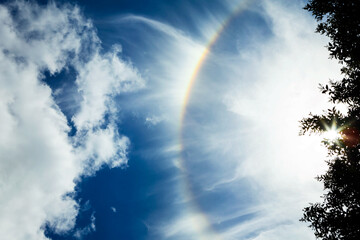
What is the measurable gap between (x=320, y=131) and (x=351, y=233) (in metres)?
4.33

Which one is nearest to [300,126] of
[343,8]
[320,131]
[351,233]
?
[320,131]

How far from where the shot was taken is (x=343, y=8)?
8695mm

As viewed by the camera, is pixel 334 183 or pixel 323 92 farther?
pixel 334 183

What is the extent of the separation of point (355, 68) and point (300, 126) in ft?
12.7

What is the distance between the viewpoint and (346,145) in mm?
8250

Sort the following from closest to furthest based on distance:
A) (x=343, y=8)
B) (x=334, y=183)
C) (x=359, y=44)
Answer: (x=359, y=44) → (x=343, y=8) → (x=334, y=183)

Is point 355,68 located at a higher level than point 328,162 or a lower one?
higher

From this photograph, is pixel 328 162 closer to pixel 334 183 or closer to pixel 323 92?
pixel 334 183

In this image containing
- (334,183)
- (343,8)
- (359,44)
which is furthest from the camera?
(334,183)

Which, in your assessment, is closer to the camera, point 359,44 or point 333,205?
point 359,44

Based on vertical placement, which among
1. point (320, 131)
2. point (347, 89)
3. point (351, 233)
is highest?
point (347, 89)

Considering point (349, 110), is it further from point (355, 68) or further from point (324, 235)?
point (324, 235)

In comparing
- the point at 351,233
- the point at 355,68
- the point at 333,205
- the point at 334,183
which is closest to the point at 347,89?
the point at 355,68

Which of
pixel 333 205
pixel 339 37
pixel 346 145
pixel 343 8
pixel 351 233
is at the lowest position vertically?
pixel 351 233
